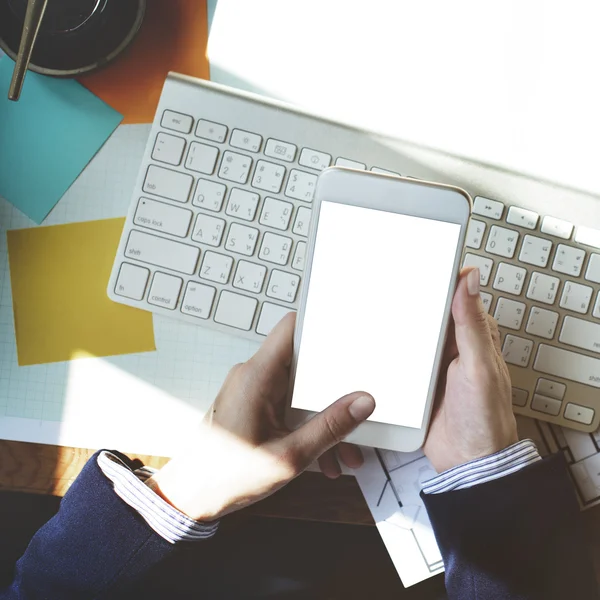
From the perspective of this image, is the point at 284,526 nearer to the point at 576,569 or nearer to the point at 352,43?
the point at 576,569

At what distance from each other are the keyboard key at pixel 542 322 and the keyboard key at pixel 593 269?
0.05 meters

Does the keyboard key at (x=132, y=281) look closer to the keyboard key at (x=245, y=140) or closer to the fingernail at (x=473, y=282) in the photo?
the keyboard key at (x=245, y=140)

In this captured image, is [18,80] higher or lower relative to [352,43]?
lower

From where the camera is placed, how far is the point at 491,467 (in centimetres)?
54

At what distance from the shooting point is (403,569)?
1.85ft

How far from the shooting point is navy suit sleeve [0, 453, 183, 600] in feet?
1.71

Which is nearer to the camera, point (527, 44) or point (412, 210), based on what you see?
point (412, 210)

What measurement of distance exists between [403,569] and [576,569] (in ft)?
0.50

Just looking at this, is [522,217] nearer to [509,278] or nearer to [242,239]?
[509,278]

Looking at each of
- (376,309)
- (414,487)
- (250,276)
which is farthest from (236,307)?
(414,487)

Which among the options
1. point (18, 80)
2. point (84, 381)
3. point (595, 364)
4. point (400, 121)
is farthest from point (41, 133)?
point (595, 364)

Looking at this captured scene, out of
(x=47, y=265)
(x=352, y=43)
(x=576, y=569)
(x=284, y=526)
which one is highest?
(x=352, y=43)

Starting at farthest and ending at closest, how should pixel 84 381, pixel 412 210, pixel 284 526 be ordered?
pixel 284 526 < pixel 84 381 < pixel 412 210

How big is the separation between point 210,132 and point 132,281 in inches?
6.2
